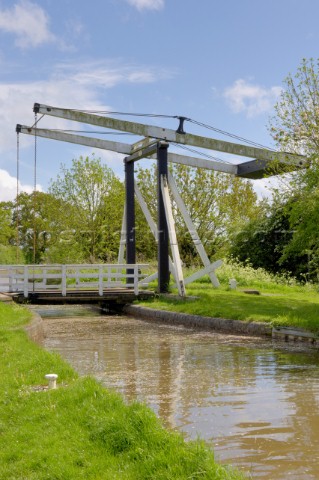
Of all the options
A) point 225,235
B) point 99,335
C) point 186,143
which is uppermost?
point 186,143

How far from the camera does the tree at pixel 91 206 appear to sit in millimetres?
39344

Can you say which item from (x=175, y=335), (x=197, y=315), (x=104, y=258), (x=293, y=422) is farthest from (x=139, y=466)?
(x=104, y=258)

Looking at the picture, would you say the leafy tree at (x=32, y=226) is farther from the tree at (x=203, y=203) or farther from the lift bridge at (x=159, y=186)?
A: the lift bridge at (x=159, y=186)

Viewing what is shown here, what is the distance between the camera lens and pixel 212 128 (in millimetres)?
22250

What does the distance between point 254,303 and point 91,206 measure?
925 inches

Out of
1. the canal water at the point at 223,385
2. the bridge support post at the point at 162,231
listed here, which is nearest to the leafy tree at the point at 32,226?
the bridge support post at the point at 162,231

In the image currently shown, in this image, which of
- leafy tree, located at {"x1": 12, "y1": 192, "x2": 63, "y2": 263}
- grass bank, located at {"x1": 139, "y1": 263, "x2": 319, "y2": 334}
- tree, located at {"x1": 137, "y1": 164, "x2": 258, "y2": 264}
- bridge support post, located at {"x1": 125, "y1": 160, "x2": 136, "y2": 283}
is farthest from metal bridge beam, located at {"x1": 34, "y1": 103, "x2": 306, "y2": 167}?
leafy tree, located at {"x1": 12, "y1": 192, "x2": 63, "y2": 263}

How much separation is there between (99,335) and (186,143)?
937 centimetres

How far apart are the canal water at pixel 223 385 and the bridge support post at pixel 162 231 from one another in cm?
630

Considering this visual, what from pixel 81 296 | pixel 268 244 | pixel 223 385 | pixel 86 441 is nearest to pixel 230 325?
pixel 223 385

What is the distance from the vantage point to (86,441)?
17.0ft

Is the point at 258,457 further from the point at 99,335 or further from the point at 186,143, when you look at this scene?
the point at 186,143

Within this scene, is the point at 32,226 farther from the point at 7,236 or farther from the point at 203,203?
the point at 203,203

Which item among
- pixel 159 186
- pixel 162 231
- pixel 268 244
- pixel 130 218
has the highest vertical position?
pixel 159 186
